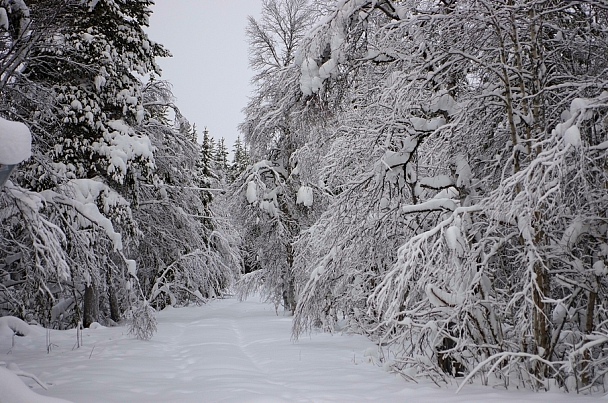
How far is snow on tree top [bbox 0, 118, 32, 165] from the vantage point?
2.99 metres

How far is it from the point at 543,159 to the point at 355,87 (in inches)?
155

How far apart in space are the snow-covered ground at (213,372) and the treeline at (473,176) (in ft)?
1.79

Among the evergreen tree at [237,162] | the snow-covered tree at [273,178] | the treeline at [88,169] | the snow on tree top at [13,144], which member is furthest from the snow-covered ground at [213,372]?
the evergreen tree at [237,162]

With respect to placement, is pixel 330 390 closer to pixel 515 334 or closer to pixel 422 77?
pixel 515 334

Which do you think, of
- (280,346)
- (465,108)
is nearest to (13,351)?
(280,346)

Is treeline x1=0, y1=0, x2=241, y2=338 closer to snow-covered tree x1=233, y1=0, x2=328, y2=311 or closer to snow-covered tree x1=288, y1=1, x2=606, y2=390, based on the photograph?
snow-covered tree x1=233, y1=0, x2=328, y2=311

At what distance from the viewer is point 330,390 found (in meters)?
5.24

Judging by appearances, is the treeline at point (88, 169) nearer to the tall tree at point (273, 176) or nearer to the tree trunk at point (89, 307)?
the tree trunk at point (89, 307)

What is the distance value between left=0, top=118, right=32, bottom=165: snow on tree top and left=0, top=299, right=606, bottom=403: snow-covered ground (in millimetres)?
1616

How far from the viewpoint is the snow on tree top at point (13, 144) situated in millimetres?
2994

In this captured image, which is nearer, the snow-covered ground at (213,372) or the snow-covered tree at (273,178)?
the snow-covered ground at (213,372)

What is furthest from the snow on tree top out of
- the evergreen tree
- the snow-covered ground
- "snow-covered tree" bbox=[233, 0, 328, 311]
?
the evergreen tree

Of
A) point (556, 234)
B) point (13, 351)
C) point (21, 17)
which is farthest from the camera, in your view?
point (13, 351)

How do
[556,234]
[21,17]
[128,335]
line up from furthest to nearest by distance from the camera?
[128,335] → [21,17] → [556,234]
